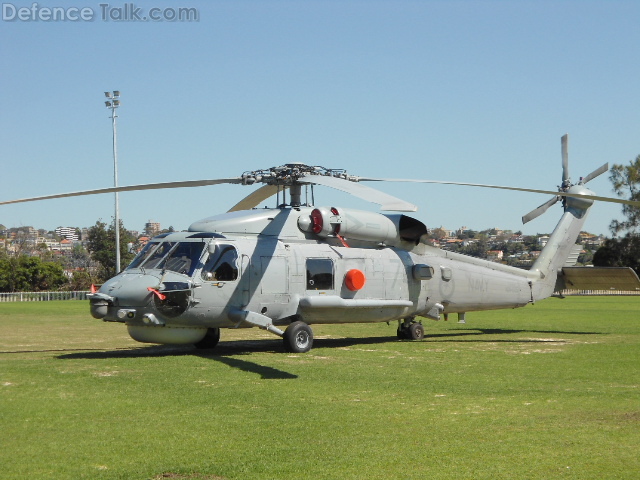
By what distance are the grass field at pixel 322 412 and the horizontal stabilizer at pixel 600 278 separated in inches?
147

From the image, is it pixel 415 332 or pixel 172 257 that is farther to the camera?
pixel 415 332

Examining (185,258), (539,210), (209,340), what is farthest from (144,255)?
(539,210)

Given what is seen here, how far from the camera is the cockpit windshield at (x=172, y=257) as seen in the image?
16.0 meters

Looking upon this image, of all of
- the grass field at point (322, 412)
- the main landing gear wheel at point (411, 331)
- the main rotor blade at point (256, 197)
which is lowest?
the grass field at point (322, 412)

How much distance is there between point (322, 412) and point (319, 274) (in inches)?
308

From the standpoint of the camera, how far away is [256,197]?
19.2 m

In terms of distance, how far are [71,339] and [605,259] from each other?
65.0m

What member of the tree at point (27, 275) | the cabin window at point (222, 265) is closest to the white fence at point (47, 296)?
the tree at point (27, 275)

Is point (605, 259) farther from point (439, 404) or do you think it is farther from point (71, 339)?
point (439, 404)

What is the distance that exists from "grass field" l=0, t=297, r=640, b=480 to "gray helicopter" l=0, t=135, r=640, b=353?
88 centimetres

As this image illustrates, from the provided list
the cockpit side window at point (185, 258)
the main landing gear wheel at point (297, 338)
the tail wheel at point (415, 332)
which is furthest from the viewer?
the tail wheel at point (415, 332)

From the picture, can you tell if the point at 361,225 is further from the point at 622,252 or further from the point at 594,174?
the point at 622,252

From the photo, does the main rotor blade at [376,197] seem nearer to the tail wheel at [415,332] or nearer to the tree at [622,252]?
the tail wheel at [415,332]

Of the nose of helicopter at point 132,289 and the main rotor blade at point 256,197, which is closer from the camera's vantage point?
the nose of helicopter at point 132,289
